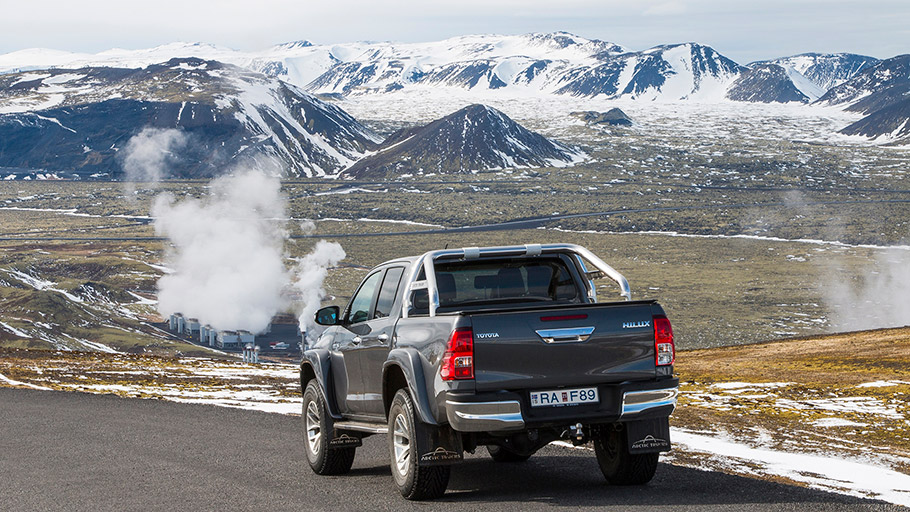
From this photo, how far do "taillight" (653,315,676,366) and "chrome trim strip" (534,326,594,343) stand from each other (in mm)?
666

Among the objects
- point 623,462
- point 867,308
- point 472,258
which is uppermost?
point 472,258

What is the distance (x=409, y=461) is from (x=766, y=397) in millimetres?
15634

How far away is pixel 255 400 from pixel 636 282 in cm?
17789

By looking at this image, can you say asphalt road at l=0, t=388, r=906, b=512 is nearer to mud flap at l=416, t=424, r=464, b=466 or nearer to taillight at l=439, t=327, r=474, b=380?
mud flap at l=416, t=424, r=464, b=466

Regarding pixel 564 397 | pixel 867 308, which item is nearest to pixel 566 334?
pixel 564 397

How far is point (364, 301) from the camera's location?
1223 centimetres

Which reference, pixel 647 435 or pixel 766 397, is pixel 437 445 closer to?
pixel 647 435

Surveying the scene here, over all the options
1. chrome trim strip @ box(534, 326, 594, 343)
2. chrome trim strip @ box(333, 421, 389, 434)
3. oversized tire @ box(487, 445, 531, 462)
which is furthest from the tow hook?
oversized tire @ box(487, 445, 531, 462)

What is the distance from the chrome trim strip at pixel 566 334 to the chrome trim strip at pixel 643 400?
0.67 meters

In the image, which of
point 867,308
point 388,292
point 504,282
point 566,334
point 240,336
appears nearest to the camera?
point 566,334

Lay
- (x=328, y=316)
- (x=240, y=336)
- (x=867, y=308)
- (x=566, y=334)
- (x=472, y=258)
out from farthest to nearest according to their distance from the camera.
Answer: (x=867, y=308) < (x=240, y=336) < (x=328, y=316) < (x=472, y=258) < (x=566, y=334)

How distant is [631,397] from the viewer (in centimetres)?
978

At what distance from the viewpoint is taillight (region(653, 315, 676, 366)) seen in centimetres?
988

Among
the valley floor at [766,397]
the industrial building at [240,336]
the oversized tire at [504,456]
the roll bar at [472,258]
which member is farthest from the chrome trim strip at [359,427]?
the industrial building at [240,336]
